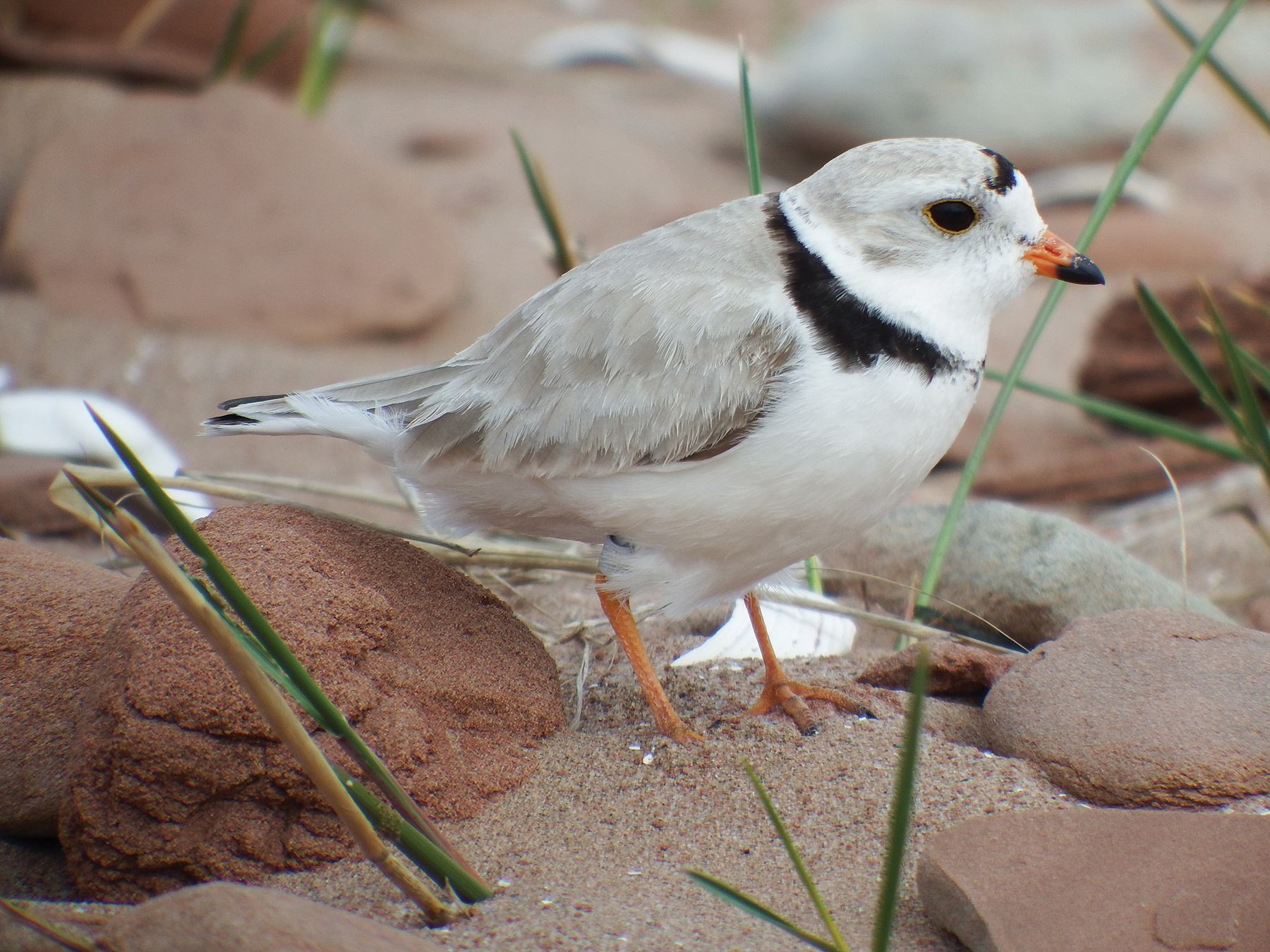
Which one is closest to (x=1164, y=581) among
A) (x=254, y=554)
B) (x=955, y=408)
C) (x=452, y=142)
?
(x=955, y=408)

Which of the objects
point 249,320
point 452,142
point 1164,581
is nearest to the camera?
point 1164,581

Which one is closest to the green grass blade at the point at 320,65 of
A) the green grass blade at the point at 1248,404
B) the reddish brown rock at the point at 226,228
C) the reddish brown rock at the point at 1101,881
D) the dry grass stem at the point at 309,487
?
the reddish brown rock at the point at 226,228

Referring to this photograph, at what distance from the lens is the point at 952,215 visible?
228cm

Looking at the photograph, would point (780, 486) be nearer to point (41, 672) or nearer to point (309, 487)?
point (309, 487)

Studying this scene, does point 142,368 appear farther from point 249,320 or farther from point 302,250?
point 302,250

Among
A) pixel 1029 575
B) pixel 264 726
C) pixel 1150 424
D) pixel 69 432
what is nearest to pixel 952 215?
pixel 1150 424

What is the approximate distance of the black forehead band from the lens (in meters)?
2.29

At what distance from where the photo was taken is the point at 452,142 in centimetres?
815

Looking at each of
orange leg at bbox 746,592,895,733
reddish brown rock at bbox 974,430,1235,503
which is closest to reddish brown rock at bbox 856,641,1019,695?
orange leg at bbox 746,592,895,733

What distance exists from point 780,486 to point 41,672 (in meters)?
1.56

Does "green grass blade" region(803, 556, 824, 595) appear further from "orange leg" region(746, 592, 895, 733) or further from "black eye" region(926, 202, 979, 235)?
"black eye" region(926, 202, 979, 235)

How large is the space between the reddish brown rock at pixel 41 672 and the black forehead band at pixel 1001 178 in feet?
6.61

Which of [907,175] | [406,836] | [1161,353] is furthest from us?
[1161,353]

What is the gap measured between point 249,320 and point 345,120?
3.46 metres
